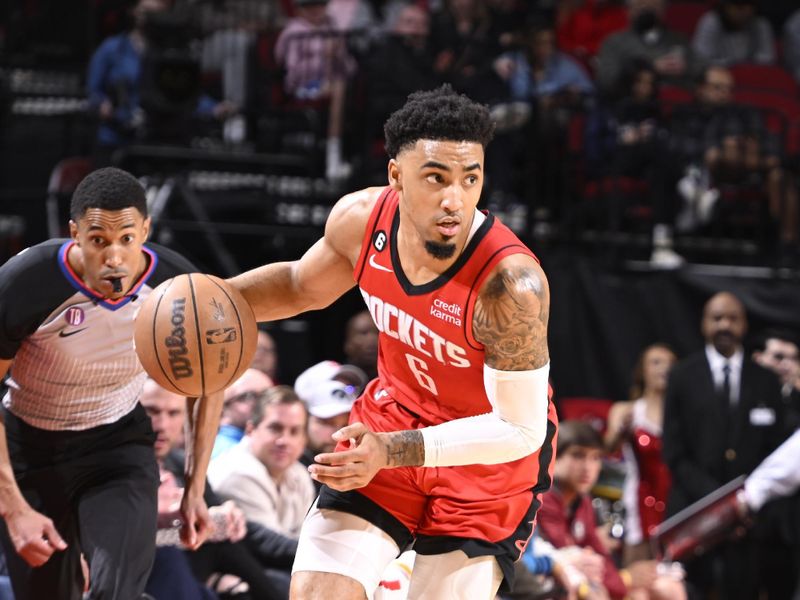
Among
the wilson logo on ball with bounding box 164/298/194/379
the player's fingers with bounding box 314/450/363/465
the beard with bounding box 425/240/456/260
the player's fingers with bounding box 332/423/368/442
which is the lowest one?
the player's fingers with bounding box 314/450/363/465

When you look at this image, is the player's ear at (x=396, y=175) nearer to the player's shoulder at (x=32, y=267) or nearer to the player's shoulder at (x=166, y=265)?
the player's shoulder at (x=166, y=265)

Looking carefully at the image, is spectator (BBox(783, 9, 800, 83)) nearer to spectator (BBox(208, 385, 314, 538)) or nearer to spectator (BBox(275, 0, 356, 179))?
spectator (BBox(275, 0, 356, 179))

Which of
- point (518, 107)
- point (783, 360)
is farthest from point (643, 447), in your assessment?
point (518, 107)

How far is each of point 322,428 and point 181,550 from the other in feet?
4.51

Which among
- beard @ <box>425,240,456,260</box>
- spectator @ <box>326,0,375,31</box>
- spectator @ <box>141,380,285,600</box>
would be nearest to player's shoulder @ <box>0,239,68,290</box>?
spectator @ <box>141,380,285,600</box>

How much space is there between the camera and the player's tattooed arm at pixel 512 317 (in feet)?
13.0

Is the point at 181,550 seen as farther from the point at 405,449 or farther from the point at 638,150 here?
the point at 638,150

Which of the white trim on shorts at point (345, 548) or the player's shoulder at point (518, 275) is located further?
the white trim on shorts at point (345, 548)

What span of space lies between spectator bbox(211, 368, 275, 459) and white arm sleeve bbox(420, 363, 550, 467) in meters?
2.83

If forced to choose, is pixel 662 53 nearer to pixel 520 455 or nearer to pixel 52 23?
pixel 52 23

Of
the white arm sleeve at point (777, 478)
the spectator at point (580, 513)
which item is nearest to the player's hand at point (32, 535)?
the spectator at point (580, 513)

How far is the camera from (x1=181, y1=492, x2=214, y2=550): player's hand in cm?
482

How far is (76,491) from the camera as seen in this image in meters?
4.82

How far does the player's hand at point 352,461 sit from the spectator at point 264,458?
2334mm
